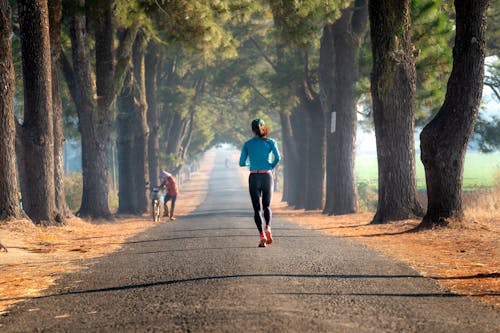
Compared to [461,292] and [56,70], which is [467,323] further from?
[56,70]

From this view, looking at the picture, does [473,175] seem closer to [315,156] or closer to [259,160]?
[315,156]

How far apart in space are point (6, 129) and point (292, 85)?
18564mm

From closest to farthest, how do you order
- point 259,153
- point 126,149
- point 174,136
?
point 259,153, point 126,149, point 174,136

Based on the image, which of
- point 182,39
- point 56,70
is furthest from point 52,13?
point 182,39

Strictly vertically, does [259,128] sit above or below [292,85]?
below

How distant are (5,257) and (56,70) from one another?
32.1ft

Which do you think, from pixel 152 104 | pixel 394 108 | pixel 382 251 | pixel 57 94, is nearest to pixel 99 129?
pixel 57 94

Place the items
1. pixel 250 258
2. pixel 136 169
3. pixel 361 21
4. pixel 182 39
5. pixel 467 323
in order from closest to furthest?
pixel 467 323
pixel 250 258
pixel 182 39
pixel 361 21
pixel 136 169

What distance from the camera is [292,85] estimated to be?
31906mm

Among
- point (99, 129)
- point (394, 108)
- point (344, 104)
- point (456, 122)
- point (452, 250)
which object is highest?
point (344, 104)

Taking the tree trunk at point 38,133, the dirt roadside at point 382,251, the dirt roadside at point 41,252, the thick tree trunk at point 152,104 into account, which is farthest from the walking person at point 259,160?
the thick tree trunk at point 152,104

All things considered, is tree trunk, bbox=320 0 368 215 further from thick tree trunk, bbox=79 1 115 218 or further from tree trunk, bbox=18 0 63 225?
tree trunk, bbox=18 0 63 225

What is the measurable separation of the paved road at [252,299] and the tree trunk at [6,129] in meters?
5.38

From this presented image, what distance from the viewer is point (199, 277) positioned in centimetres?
826
